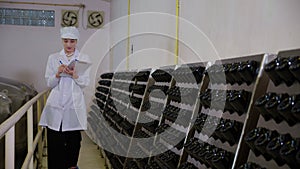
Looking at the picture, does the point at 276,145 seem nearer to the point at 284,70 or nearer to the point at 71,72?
the point at 284,70

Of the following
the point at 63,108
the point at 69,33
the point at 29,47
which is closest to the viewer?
the point at 69,33

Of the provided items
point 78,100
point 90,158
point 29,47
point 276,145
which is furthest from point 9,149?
point 29,47

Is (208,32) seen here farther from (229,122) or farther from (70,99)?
(70,99)

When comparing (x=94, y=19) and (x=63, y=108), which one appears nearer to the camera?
(x=63, y=108)

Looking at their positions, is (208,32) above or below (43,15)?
below

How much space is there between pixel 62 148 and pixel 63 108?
1.14 ft

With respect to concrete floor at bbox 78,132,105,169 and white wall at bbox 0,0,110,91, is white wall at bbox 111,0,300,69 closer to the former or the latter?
concrete floor at bbox 78,132,105,169

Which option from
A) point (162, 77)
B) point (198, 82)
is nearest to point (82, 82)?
point (162, 77)

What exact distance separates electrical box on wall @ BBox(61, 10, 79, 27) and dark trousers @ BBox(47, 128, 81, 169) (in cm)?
452

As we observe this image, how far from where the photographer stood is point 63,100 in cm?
341

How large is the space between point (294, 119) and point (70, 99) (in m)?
2.53

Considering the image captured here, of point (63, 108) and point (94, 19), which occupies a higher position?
point (94, 19)

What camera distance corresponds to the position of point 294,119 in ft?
3.75

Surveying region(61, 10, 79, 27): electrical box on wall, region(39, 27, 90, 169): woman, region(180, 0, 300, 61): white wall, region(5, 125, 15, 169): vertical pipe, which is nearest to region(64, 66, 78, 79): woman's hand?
region(39, 27, 90, 169): woman
